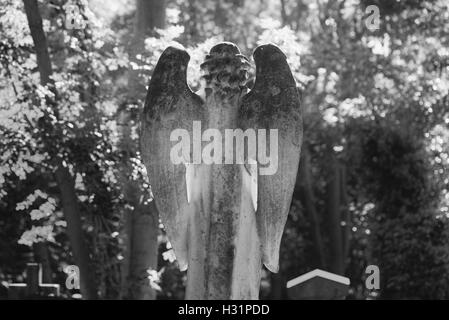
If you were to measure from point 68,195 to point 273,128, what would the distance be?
5.36 metres

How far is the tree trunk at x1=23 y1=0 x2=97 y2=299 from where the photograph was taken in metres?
12.3

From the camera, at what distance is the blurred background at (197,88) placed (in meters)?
12.5

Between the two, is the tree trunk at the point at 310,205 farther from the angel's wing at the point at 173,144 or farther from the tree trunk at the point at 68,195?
the angel's wing at the point at 173,144

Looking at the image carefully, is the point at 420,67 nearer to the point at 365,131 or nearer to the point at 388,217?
the point at 365,131

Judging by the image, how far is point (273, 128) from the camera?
295 inches

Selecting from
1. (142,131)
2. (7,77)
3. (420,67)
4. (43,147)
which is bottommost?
(142,131)

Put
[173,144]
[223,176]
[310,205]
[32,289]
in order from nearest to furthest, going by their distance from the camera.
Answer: [223,176] → [173,144] → [32,289] → [310,205]

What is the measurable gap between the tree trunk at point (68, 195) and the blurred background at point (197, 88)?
0.02 metres

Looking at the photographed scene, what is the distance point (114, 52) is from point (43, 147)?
182 centimetres

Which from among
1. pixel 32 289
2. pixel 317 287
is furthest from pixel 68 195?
pixel 317 287

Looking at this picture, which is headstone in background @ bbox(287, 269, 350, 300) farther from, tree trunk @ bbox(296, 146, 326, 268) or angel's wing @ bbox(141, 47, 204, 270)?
tree trunk @ bbox(296, 146, 326, 268)

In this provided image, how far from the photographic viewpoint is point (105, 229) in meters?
13.5

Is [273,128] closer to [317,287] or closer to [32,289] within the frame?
[317,287]
